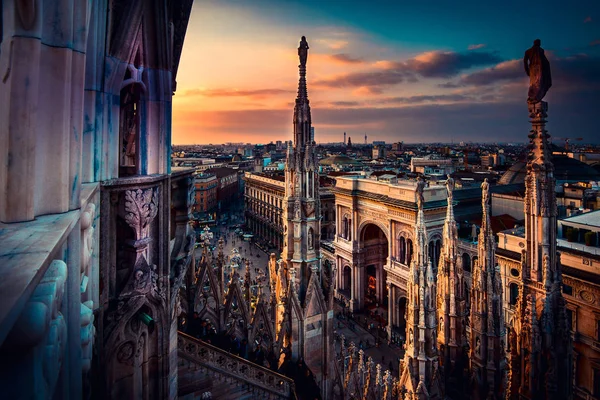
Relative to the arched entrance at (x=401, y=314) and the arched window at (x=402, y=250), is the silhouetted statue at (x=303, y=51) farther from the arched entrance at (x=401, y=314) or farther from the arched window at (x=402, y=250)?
the arched entrance at (x=401, y=314)

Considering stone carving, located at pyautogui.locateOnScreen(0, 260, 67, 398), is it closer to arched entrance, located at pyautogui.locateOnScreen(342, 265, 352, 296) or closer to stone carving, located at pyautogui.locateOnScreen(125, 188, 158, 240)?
stone carving, located at pyautogui.locateOnScreen(125, 188, 158, 240)

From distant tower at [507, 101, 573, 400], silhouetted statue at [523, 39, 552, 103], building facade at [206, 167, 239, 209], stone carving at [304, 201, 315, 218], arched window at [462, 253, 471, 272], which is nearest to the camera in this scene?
distant tower at [507, 101, 573, 400]

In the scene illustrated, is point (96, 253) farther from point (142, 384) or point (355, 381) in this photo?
point (355, 381)

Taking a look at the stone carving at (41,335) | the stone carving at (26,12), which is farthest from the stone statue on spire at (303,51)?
the stone carving at (41,335)

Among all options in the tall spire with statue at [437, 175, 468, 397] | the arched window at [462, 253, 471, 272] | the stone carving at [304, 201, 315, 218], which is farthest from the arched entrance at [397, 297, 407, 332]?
the stone carving at [304, 201, 315, 218]

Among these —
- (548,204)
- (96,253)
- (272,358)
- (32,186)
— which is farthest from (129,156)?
(548,204)
